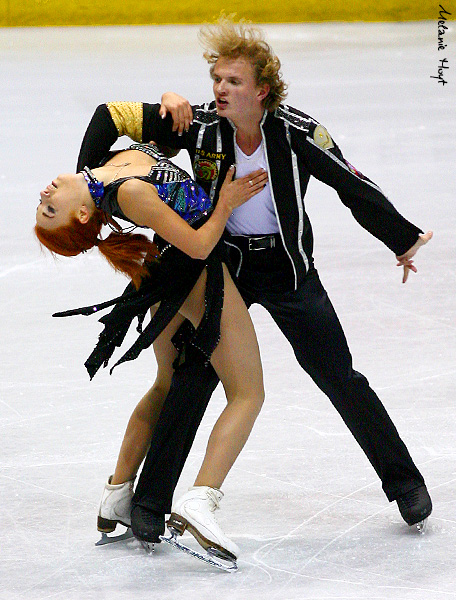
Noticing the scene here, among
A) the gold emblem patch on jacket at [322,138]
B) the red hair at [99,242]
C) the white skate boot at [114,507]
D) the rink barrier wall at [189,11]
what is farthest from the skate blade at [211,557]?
the rink barrier wall at [189,11]

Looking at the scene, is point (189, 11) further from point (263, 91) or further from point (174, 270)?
point (174, 270)

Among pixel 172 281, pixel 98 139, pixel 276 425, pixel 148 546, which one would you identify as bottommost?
pixel 276 425

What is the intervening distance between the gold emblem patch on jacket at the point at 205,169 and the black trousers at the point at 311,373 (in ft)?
0.57

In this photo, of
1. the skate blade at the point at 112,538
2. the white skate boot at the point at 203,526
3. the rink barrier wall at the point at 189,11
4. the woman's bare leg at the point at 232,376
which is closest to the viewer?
the white skate boot at the point at 203,526

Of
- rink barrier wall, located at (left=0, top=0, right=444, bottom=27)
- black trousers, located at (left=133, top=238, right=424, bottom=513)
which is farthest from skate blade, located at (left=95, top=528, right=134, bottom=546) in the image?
rink barrier wall, located at (left=0, top=0, right=444, bottom=27)

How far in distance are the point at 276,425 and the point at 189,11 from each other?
11550 mm

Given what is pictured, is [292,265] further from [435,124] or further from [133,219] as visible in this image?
[435,124]

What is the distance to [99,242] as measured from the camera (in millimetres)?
2732

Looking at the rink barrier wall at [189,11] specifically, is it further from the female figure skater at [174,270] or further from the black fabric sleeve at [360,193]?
the female figure skater at [174,270]

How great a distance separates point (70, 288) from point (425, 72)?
6740 mm

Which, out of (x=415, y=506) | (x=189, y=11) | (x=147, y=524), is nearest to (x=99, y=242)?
(x=147, y=524)

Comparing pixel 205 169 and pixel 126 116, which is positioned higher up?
pixel 126 116

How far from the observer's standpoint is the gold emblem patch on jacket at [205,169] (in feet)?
9.35

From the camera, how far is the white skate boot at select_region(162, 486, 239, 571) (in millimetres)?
2602
